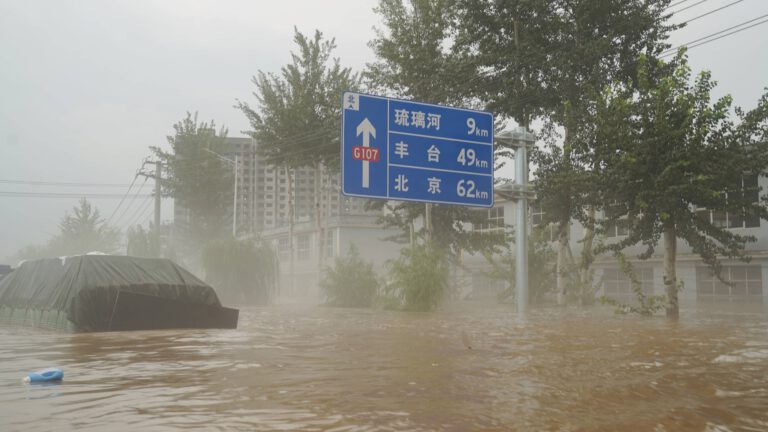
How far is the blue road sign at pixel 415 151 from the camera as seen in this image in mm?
14227

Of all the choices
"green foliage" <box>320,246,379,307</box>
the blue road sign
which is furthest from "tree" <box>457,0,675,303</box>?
"green foliage" <box>320,246,379,307</box>

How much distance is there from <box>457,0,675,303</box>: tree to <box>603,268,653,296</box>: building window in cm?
887

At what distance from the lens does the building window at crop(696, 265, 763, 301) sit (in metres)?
25.6

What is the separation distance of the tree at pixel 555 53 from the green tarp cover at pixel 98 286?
12223mm

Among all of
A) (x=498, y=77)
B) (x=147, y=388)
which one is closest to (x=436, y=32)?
(x=498, y=77)

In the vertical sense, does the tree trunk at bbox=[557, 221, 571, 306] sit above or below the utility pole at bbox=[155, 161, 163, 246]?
below

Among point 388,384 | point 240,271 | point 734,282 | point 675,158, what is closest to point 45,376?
point 388,384

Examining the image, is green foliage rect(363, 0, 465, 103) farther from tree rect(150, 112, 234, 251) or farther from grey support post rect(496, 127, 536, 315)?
tree rect(150, 112, 234, 251)

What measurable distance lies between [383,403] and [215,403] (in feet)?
4.28

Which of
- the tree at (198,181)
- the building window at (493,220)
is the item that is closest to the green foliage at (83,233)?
the tree at (198,181)

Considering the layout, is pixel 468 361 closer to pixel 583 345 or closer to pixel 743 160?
pixel 583 345

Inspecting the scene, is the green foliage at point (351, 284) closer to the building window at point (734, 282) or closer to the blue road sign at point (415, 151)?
the blue road sign at point (415, 151)

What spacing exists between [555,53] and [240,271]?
16070 mm

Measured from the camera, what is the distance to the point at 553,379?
20.1ft
